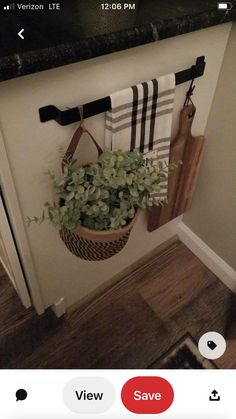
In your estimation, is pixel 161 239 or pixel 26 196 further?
pixel 161 239

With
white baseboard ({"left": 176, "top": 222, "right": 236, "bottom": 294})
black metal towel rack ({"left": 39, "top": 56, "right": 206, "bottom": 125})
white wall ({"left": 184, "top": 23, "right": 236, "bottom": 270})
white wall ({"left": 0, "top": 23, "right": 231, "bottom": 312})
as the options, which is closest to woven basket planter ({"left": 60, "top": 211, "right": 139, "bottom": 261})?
white wall ({"left": 0, "top": 23, "right": 231, "bottom": 312})

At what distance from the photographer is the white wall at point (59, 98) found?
60 centimetres

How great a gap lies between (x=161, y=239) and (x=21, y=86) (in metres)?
0.99

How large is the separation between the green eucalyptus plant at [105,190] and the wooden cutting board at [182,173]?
0.94 ft

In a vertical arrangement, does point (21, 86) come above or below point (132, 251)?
above

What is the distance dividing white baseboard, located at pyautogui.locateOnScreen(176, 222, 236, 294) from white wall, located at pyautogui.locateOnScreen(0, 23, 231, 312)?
1.80 feet

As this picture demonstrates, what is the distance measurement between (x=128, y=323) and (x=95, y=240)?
0.61 metres

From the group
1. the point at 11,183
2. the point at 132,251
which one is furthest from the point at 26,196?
the point at 132,251

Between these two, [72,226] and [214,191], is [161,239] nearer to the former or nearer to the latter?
[214,191]

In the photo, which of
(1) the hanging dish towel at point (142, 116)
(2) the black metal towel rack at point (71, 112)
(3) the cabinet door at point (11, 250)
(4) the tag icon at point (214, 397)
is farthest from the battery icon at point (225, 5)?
(4) the tag icon at point (214, 397)

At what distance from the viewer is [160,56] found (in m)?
0.74

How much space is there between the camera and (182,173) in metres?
1.08

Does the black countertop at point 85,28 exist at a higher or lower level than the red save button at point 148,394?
higher

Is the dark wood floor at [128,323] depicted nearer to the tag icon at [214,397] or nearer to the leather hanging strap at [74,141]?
the leather hanging strap at [74,141]
